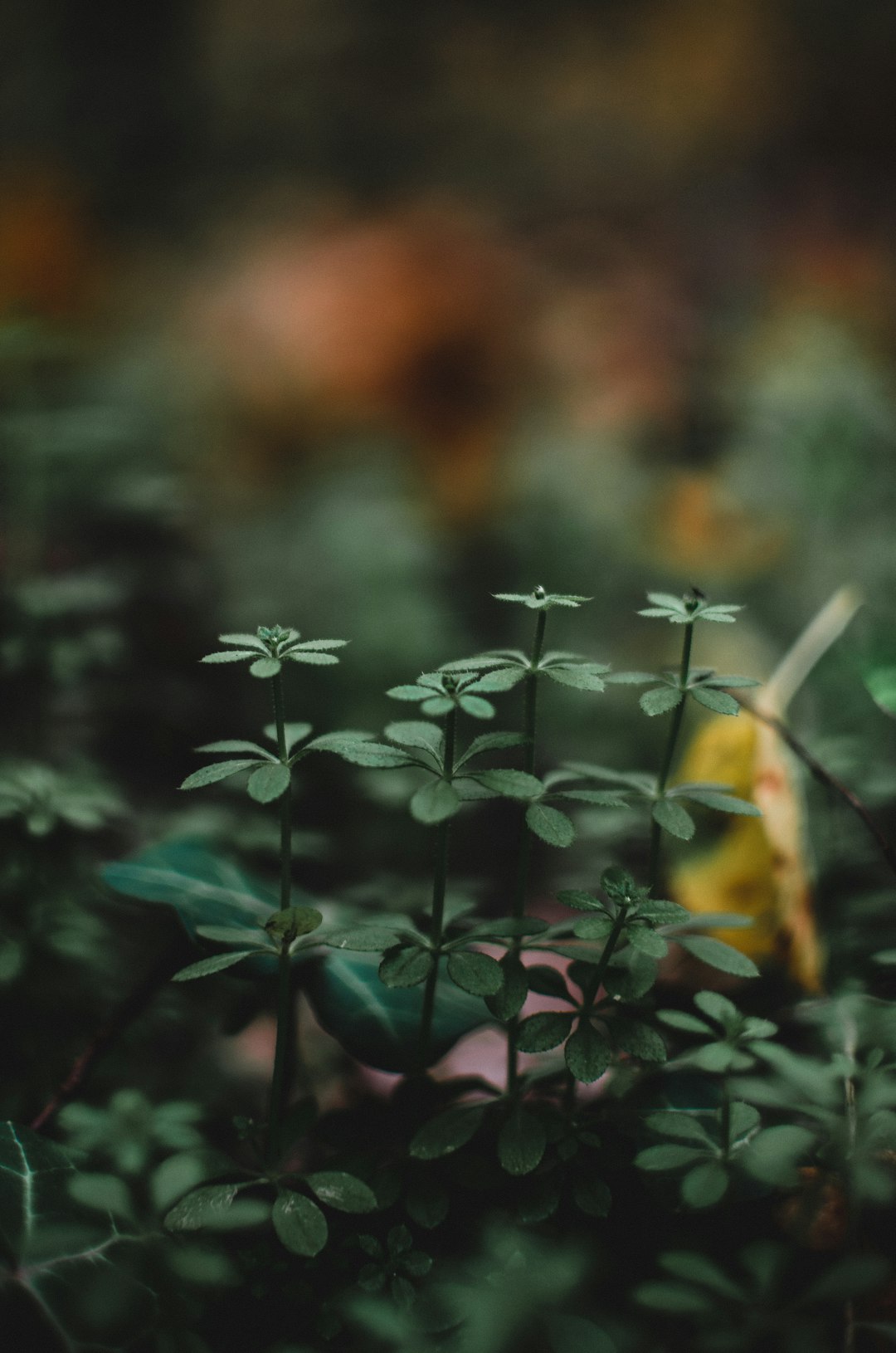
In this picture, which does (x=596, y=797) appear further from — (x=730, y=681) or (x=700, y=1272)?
(x=700, y=1272)

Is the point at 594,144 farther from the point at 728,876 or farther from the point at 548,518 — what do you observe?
the point at 728,876

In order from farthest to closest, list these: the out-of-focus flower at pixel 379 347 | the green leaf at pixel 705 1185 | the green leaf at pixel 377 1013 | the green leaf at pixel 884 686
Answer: the out-of-focus flower at pixel 379 347, the green leaf at pixel 884 686, the green leaf at pixel 377 1013, the green leaf at pixel 705 1185

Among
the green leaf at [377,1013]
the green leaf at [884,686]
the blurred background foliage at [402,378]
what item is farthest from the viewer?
the blurred background foliage at [402,378]

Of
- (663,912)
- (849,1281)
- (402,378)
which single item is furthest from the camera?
(402,378)

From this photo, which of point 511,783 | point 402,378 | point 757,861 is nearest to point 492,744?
point 511,783

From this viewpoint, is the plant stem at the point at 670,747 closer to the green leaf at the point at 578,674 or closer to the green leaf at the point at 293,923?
the green leaf at the point at 578,674

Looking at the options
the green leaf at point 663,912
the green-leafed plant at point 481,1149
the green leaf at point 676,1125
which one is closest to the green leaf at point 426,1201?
the green-leafed plant at point 481,1149

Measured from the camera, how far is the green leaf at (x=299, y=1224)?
2.33 ft

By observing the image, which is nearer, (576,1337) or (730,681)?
(576,1337)

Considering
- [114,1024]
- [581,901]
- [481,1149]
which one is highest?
[581,901]

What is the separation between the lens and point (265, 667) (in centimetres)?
77

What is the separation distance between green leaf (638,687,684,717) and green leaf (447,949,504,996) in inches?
10.3

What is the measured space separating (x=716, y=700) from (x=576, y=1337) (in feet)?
1.69

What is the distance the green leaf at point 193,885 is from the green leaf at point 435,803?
0.32 metres
